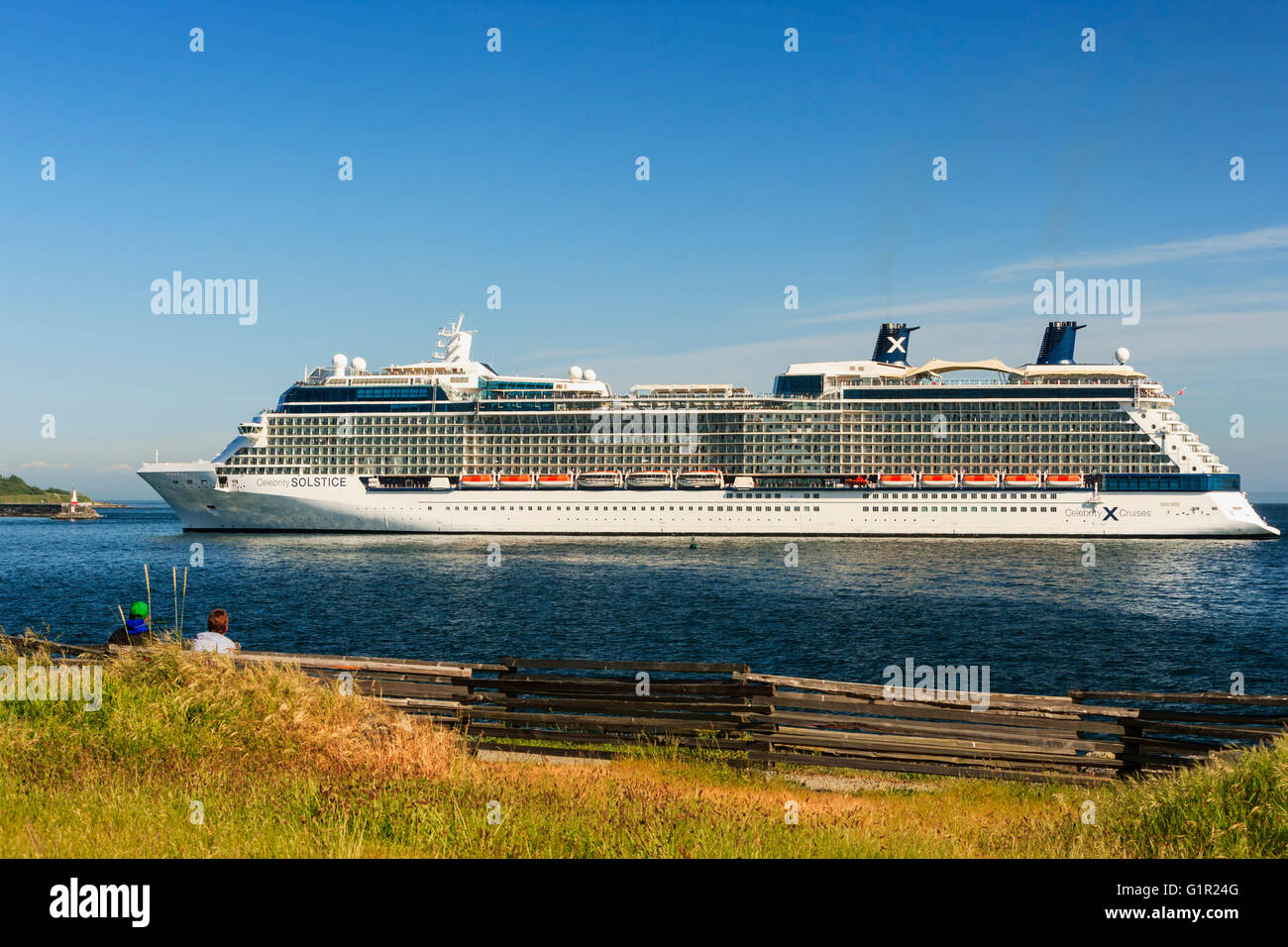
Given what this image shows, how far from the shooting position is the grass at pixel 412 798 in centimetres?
623

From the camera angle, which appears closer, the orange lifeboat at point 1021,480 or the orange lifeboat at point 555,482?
the orange lifeboat at point 1021,480

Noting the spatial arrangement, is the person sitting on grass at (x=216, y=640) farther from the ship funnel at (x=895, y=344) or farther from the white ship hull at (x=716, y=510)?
the ship funnel at (x=895, y=344)

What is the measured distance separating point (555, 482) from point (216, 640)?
57.1m

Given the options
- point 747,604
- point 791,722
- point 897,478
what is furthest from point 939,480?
point 791,722

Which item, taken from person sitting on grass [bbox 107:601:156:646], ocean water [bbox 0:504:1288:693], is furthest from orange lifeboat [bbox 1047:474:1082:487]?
person sitting on grass [bbox 107:601:156:646]

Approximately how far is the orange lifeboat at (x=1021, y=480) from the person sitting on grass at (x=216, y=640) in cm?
6454

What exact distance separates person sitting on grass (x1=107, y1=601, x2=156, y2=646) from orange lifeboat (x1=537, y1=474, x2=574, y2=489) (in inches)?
2219

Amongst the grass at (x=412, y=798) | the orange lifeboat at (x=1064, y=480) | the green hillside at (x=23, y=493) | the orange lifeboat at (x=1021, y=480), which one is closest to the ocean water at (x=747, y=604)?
the orange lifeboat at (x=1064, y=480)

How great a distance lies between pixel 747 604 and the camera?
32.5 meters

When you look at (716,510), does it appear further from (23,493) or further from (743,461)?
(23,493)

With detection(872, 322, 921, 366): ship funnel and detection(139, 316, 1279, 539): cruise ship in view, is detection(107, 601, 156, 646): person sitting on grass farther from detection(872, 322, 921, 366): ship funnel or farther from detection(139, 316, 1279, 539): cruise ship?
detection(872, 322, 921, 366): ship funnel

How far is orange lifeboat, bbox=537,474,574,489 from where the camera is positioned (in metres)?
67.7

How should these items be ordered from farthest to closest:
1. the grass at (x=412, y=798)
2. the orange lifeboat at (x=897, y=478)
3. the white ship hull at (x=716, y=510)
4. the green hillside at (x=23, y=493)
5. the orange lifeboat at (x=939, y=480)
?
the green hillside at (x=23, y=493), the orange lifeboat at (x=897, y=478), the orange lifeboat at (x=939, y=480), the white ship hull at (x=716, y=510), the grass at (x=412, y=798)
